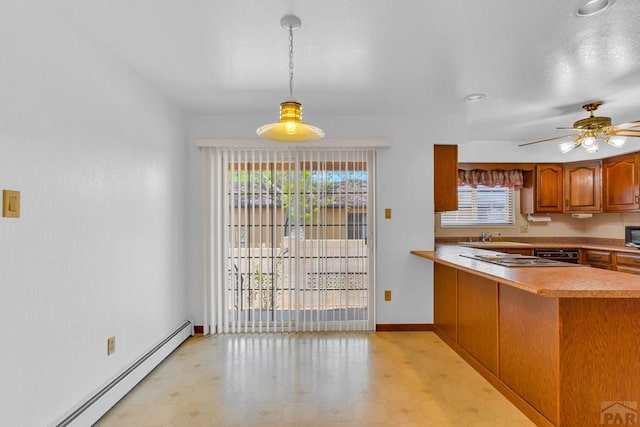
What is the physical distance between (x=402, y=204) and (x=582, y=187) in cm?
311

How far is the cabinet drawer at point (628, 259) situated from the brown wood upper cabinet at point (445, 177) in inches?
94.7

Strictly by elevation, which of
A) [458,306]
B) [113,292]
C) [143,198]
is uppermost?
[143,198]

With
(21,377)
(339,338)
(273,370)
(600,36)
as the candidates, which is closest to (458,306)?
(339,338)

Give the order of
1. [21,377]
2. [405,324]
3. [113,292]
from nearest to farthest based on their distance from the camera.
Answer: [21,377]
[113,292]
[405,324]

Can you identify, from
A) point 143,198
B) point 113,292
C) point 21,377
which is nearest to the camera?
point 21,377

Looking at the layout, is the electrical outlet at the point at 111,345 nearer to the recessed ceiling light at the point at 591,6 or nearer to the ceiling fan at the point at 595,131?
the recessed ceiling light at the point at 591,6

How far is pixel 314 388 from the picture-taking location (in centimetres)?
251

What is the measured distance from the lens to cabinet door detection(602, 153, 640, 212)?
4297mm

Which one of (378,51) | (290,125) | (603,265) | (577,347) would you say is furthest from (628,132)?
(290,125)

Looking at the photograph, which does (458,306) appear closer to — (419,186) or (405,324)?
(405,324)

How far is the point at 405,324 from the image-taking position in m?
3.81

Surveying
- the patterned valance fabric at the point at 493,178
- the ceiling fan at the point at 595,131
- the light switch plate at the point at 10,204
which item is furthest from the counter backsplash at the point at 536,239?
the light switch plate at the point at 10,204

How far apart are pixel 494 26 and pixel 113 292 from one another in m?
3.05

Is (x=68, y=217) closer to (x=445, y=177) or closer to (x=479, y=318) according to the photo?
(x=479, y=318)
